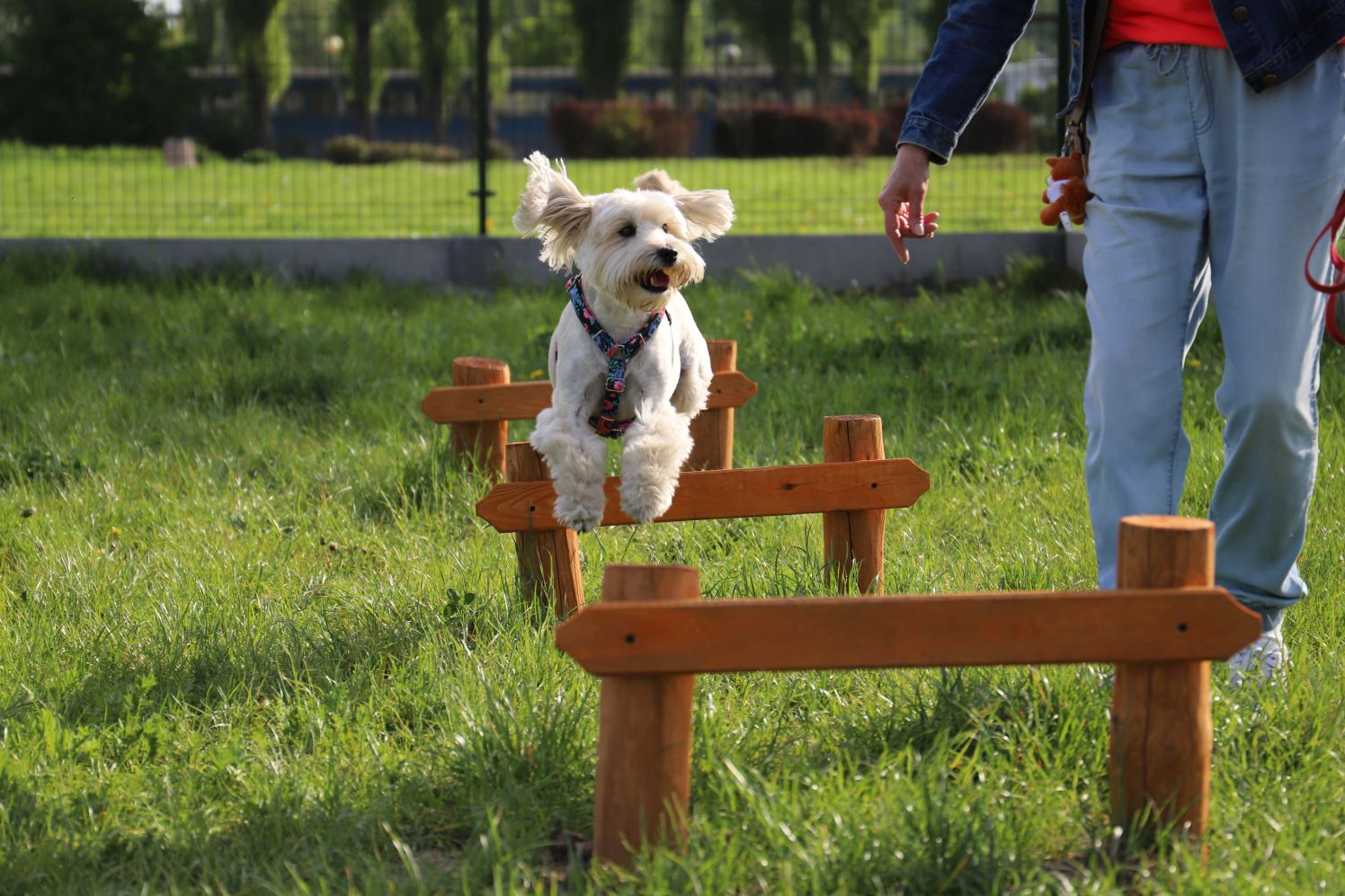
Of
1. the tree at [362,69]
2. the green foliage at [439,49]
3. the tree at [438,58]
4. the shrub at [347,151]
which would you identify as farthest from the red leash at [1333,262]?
the shrub at [347,151]

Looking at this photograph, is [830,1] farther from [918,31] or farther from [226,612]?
[226,612]

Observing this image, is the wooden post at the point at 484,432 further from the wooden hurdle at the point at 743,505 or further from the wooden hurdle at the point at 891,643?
the wooden hurdle at the point at 891,643

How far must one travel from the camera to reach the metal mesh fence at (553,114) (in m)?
11.9

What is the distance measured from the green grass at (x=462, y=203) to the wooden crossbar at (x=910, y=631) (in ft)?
31.0

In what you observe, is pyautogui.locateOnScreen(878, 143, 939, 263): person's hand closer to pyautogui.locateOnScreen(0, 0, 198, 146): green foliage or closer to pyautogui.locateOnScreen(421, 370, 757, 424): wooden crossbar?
pyautogui.locateOnScreen(421, 370, 757, 424): wooden crossbar

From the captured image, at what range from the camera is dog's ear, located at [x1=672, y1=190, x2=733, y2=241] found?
3545 mm

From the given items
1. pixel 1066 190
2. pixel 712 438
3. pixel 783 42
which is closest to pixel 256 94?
pixel 783 42

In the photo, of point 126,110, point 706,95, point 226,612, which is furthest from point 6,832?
point 126,110

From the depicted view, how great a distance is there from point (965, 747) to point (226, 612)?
204cm

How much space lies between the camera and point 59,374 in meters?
6.68

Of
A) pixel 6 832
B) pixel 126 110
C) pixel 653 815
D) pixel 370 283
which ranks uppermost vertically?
pixel 126 110

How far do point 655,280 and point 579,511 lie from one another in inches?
22.5

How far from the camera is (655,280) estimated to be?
3223 mm

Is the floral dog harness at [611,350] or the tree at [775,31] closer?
the floral dog harness at [611,350]
